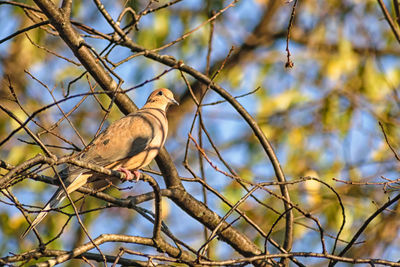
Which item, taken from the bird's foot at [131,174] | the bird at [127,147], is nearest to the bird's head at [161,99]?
the bird at [127,147]

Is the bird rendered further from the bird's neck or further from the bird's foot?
the bird's neck

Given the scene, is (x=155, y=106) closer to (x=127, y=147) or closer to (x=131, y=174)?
(x=127, y=147)

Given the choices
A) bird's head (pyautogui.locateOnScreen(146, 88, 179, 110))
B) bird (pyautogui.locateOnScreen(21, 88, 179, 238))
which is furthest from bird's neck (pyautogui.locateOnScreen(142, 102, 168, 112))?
bird (pyautogui.locateOnScreen(21, 88, 179, 238))

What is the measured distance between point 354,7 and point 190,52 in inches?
84.8

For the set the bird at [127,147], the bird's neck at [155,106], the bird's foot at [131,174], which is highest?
the bird's neck at [155,106]

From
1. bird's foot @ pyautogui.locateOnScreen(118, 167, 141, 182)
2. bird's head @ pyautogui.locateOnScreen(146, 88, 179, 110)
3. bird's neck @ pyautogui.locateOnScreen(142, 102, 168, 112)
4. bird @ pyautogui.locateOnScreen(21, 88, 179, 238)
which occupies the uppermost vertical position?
bird's head @ pyautogui.locateOnScreen(146, 88, 179, 110)

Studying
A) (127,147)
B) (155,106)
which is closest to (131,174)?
(127,147)

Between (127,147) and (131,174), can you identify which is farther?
(127,147)

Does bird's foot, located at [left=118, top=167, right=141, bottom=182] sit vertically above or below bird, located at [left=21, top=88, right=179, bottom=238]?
below

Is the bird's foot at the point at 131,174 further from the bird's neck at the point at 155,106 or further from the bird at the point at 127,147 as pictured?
the bird's neck at the point at 155,106

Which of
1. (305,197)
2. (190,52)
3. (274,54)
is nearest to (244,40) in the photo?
(274,54)

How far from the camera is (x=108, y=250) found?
296 inches

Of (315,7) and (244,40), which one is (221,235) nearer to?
(315,7)

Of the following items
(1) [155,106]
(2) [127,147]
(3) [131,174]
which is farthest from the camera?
(1) [155,106]
